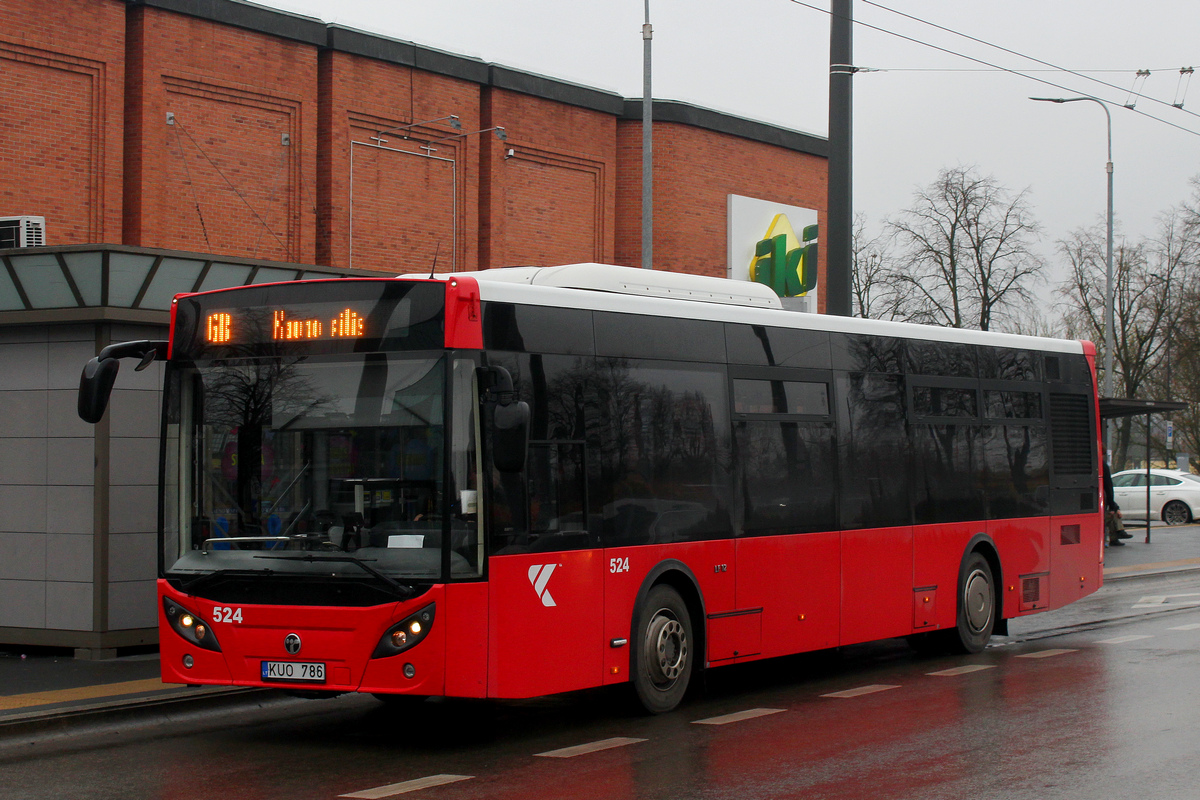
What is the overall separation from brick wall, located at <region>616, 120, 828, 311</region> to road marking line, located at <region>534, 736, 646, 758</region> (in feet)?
66.1

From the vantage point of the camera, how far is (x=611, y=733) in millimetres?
9297

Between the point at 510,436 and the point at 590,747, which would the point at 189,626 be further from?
the point at 590,747

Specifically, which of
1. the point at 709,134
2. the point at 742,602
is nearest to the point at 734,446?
the point at 742,602

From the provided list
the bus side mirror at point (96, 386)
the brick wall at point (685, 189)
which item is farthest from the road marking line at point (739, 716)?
the brick wall at point (685, 189)

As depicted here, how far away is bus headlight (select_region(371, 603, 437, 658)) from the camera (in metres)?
8.28

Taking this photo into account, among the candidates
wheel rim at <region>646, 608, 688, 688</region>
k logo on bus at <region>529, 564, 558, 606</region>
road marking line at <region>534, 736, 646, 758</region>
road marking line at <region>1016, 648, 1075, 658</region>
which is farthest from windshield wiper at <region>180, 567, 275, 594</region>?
road marking line at <region>1016, 648, 1075, 658</region>

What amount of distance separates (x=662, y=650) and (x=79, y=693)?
174 inches

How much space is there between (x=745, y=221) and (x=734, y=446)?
20.3 meters

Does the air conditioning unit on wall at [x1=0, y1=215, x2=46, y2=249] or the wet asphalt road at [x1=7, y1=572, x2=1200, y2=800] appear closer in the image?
the wet asphalt road at [x1=7, y1=572, x2=1200, y2=800]

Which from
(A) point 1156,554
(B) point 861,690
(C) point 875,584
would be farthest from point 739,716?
(A) point 1156,554

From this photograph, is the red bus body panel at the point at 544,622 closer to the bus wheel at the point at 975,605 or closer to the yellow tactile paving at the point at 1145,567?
the bus wheel at the point at 975,605

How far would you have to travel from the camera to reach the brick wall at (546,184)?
26.4 meters

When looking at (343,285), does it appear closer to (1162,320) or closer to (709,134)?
(709,134)

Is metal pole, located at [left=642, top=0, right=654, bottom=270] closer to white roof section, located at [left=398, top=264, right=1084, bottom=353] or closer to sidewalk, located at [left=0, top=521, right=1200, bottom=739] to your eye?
white roof section, located at [left=398, top=264, right=1084, bottom=353]
